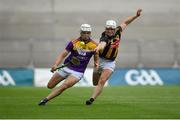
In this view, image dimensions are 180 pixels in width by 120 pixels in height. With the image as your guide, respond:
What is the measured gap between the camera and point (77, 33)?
40.1 meters

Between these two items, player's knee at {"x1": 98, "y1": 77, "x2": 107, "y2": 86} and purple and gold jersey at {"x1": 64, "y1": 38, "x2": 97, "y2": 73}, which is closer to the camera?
purple and gold jersey at {"x1": 64, "y1": 38, "x2": 97, "y2": 73}

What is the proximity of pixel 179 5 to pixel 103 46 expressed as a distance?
20703 millimetres

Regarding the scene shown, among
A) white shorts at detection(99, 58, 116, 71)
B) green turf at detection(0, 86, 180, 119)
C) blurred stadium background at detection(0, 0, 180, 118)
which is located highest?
white shorts at detection(99, 58, 116, 71)

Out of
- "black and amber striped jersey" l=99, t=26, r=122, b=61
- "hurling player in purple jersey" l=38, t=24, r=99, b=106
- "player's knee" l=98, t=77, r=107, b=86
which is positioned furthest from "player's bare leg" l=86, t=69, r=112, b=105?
"hurling player in purple jersey" l=38, t=24, r=99, b=106

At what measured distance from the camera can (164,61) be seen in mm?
39406

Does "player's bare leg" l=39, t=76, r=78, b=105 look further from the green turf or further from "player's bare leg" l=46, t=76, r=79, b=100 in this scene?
the green turf

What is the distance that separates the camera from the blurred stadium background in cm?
3694

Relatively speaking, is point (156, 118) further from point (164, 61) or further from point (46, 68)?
point (164, 61)

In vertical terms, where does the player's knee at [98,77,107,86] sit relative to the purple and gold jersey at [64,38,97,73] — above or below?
below

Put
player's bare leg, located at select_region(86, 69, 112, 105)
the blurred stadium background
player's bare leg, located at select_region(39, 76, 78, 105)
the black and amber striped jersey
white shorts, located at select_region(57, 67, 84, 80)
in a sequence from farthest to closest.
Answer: the blurred stadium background
the black and amber striped jersey
player's bare leg, located at select_region(86, 69, 112, 105)
white shorts, located at select_region(57, 67, 84, 80)
player's bare leg, located at select_region(39, 76, 78, 105)

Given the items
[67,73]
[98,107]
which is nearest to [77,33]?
[67,73]

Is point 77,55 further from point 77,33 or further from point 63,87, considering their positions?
point 77,33

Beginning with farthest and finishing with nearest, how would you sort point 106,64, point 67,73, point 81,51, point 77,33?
point 77,33 → point 106,64 → point 67,73 → point 81,51

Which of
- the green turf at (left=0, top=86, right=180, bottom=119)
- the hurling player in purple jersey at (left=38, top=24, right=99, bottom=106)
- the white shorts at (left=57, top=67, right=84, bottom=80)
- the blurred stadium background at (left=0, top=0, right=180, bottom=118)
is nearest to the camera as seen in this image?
the green turf at (left=0, top=86, right=180, bottom=119)
